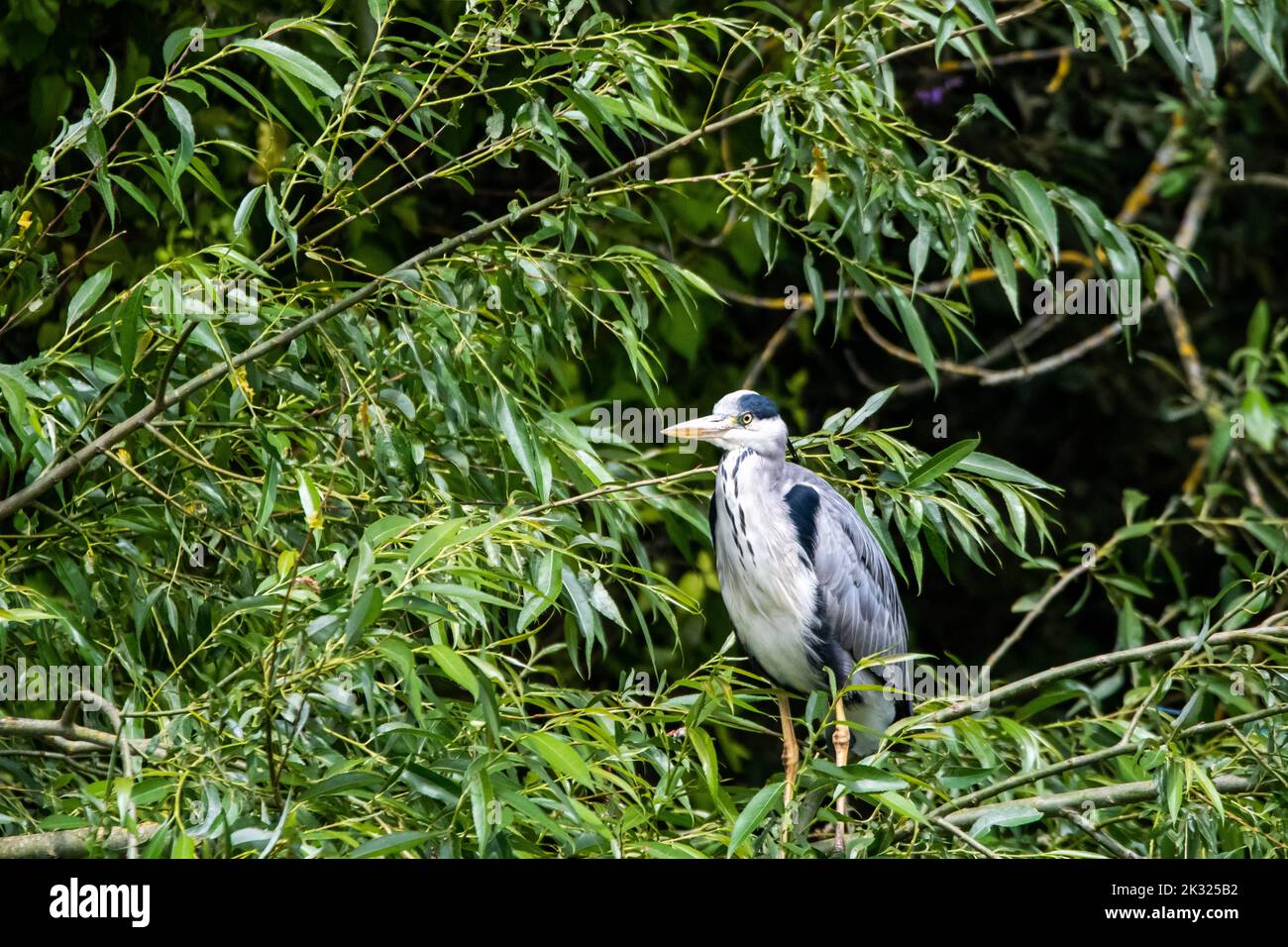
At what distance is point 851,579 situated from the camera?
2898mm

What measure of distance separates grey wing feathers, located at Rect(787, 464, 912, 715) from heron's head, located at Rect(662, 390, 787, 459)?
10 cm

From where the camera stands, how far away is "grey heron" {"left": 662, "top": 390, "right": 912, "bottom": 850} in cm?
278

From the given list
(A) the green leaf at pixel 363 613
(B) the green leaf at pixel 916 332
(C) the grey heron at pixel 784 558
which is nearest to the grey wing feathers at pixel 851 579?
(C) the grey heron at pixel 784 558

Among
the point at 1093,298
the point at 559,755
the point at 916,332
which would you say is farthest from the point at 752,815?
the point at 1093,298

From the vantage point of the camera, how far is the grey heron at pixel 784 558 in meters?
2.78

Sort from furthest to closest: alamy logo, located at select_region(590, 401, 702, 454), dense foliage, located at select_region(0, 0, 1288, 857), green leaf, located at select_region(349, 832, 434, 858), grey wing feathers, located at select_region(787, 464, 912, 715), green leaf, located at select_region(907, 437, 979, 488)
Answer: grey wing feathers, located at select_region(787, 464, 912, 715)
alamy logo, located at select_region(590, 401, 702, 454)
green leaf, located at select_region(907, 437, 979, 488)
dense foliage, located at select_region(0, 0, 1288, 857)
green leaf, located at select_region(349, 832, 434, 858)

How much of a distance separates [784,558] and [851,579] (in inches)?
7.1

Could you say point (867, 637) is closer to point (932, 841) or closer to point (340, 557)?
point (932, 841)

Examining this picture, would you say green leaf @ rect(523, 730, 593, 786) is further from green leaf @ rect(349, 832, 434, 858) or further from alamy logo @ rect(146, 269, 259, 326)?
alamy logo @ rect(146, 269, 259, 326)

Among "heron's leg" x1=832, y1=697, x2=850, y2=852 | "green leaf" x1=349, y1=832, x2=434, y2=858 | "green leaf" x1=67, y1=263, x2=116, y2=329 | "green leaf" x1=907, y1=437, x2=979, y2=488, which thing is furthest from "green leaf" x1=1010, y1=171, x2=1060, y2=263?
Answer: "green leaf" x1=67, y1=263, x2=116, y2=329
